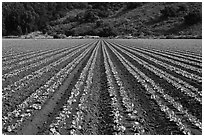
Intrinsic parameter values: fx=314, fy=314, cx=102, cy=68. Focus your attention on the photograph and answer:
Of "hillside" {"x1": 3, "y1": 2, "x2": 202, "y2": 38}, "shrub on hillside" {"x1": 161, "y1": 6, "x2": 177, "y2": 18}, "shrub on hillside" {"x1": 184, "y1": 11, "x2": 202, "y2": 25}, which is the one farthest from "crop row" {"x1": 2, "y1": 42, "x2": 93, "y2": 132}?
"shrub on hillside" {"x1": 161, "y1": 6, "x2": 177, "y2": 18}

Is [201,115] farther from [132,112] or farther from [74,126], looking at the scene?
[74,126]

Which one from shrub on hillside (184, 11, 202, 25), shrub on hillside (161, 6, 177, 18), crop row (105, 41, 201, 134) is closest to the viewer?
A: crop row (105, 41, 201, 134)

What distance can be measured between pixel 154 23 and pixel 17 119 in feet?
328

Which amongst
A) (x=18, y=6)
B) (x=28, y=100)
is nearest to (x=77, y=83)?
(x=28, y=100)

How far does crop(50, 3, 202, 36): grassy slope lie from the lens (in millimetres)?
95438

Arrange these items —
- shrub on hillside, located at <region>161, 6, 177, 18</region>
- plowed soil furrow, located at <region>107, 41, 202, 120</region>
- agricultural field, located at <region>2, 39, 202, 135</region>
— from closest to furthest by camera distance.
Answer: agricultural field, located at <region>2, 39, 202, 135</region> < plowed soil furrow, located at <region>107, 41, 202, 120</region> < shrub on hillside, located at <region>161, 6, 177, 18</region>

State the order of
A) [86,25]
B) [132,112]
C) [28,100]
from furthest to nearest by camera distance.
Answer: [86,25], [28,100], [132,112]

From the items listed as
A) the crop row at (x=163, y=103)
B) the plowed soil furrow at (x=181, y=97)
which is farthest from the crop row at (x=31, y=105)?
the plowed soil furrow at (x=181, y=97)

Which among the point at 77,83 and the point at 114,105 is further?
the point at 77,83

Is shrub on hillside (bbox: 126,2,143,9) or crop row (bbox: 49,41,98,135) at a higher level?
shrub on hillside (bbox: 126,2,143,9)

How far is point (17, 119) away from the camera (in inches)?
392

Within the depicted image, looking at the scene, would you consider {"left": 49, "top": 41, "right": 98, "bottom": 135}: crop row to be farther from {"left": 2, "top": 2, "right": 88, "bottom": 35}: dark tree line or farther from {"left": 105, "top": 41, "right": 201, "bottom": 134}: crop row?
{"left": 2, "top": 2, "right": 88, "bottom": 35}: dark tree line

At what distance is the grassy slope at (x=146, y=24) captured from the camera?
95438mm

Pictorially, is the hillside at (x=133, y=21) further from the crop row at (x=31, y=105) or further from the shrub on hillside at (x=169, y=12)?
the crop row at (x=31, y=105)
